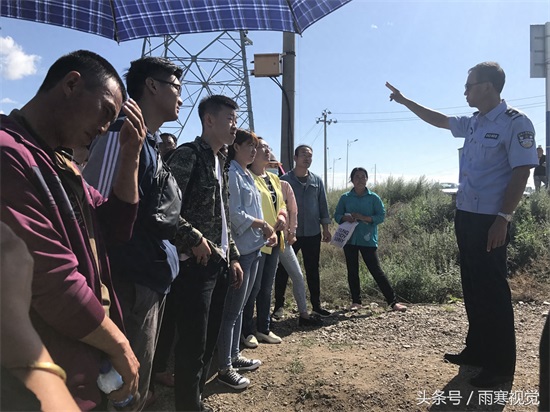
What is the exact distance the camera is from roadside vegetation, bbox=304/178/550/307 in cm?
545

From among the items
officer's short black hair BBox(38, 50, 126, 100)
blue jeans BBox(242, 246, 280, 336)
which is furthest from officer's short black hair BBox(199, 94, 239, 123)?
blue jeans BBox(242, 246, 280, 336)

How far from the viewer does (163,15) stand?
11.0 ft

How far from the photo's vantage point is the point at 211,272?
2336 millimetres

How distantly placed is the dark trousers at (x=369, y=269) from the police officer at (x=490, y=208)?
1656mm

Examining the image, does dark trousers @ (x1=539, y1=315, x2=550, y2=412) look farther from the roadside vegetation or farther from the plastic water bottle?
the roadside vegetation

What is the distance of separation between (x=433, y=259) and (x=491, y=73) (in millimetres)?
4157

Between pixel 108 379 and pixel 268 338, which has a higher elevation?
pixel 108 379

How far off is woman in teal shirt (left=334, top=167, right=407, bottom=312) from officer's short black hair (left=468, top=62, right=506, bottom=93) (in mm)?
2233

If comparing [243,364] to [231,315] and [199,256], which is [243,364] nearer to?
[231,315]

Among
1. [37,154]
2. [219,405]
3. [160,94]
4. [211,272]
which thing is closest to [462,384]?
[219,405]

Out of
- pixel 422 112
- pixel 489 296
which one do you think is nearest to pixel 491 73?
pixel 422 112

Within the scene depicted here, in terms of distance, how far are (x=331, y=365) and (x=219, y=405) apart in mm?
952

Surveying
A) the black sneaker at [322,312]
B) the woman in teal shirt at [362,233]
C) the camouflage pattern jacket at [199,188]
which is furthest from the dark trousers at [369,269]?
the camouflage pattern jacket at [199,188]

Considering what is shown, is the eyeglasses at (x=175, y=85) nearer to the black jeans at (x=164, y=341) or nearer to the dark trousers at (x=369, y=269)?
the black jeans at (x=164, y=341)
